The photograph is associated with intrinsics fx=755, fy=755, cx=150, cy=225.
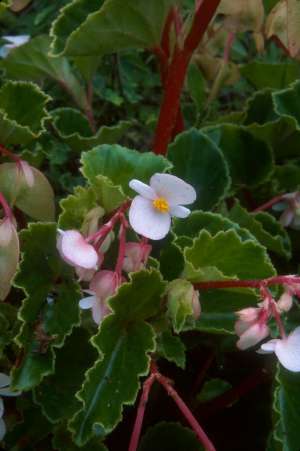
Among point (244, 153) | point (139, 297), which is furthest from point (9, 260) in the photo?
point (244, 153)

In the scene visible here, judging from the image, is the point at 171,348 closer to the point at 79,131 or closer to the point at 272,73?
the point at 79,131

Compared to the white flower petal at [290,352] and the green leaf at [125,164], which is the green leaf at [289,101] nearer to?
the green leaf at [125,164]

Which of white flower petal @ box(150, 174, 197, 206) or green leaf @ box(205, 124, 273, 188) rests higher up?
white flower petal @ box(150, 174, 197, 206)

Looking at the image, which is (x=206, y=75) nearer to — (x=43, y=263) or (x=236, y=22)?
(x=236, y=22)

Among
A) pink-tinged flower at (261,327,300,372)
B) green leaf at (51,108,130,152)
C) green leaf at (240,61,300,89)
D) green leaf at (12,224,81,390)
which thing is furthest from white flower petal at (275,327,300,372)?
green leaf at (240,61,300,89)

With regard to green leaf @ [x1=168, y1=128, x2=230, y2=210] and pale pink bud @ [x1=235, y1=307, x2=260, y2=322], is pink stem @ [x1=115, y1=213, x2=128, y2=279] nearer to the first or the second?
pale pink bud @ [x1=235, y1=307, x2=260, y2=322]
